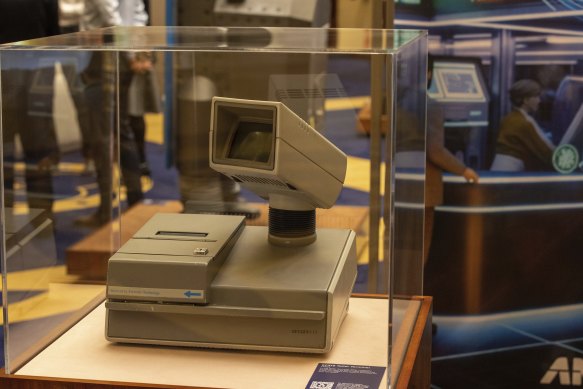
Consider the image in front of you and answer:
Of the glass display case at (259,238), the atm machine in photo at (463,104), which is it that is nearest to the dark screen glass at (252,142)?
the glass display case at (259,238)

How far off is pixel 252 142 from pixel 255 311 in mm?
299

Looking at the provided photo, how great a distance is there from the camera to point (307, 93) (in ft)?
6.86

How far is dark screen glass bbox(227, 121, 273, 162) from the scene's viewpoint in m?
1.74

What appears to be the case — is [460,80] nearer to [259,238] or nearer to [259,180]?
[259,238]

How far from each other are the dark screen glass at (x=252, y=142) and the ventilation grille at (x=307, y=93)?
0.24 metres

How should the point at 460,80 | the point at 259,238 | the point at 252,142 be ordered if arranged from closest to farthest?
1. the point at 252,142
2. the point at 259,238
3. the point at 460,80

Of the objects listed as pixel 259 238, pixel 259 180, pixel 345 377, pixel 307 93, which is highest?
pixel 307 93

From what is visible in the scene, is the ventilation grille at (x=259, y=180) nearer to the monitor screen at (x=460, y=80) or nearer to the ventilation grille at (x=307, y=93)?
the ventilation grille at (x=307, y=93)

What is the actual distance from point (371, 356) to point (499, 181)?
1.09 metres

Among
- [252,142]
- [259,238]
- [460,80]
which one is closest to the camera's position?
[252,142]

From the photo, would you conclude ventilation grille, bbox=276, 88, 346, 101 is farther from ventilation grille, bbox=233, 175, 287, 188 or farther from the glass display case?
ventilation grille, bbox=233, 175, 287, 188

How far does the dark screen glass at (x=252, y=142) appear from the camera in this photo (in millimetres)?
1739

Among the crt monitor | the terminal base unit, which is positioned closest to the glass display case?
the terminal base unit

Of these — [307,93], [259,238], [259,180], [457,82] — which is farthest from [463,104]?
[259,180]
